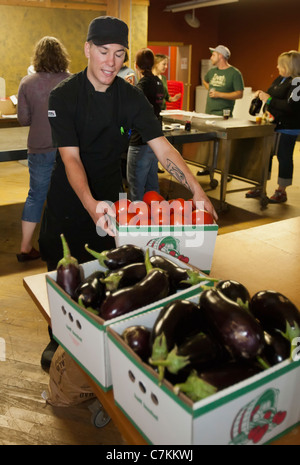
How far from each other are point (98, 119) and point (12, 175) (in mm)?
4882

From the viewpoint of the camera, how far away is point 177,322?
3.05 feet

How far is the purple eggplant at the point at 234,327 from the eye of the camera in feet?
2.88

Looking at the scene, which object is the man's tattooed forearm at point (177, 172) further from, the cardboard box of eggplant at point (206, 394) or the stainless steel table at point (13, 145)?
the stainless steel table at point (13, 145)

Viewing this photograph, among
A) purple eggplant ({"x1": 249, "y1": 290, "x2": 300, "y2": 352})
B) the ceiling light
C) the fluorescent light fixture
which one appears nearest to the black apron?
purple eggplant ({"x1": 249, "y1": 290, "x2": 300, "y2": 352})

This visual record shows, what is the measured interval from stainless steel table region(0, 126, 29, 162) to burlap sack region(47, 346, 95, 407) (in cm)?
230

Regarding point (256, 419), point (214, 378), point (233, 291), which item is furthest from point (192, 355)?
point (233, 291)

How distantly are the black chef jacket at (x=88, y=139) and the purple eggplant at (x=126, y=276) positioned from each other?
0.82m

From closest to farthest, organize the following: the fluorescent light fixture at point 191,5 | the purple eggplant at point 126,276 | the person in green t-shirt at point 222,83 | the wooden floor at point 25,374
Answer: the purple eggplant at point 126,276 → the wooden floor at point 25,374 → the person in green t-shirt at point 222,83 → the fluorescent light fixture at point 191,5

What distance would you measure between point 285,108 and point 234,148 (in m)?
0.82

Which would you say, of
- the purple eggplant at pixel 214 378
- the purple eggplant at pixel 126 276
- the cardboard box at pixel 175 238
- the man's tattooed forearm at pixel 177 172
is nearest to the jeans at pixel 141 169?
the man's tattooed forearm at pixel 177 172

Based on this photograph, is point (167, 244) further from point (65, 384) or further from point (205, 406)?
point (65, 384)

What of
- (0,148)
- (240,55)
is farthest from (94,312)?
(240,55)

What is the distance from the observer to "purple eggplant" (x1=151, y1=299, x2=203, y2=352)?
35.6 inches

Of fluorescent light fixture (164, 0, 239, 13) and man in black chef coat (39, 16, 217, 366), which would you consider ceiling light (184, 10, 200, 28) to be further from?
man in black chef coat (39, 16, 217, 366)
